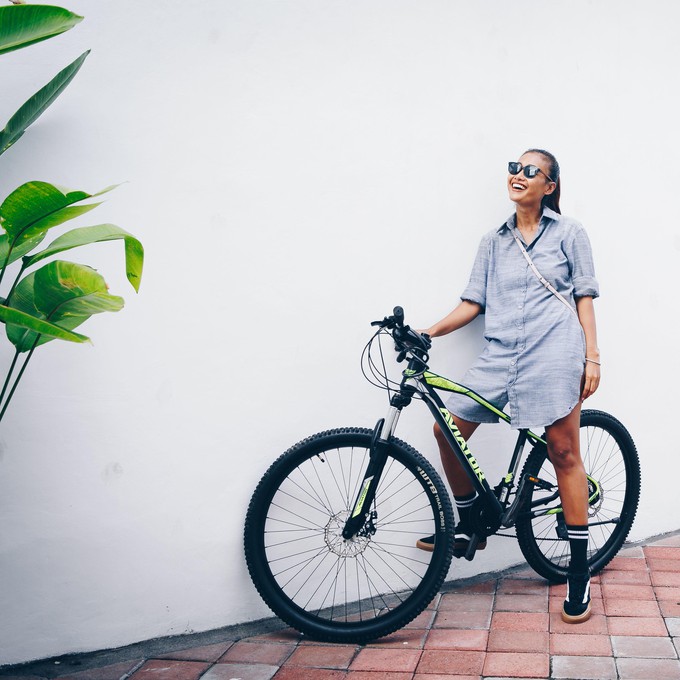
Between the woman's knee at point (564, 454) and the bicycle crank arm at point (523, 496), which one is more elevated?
the woman's knee at point (564, 454)

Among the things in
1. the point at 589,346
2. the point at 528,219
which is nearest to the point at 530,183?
the point at 528,219

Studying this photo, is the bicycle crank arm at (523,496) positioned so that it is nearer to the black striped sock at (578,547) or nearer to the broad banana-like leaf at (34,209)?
the black striped sock at (578,547)

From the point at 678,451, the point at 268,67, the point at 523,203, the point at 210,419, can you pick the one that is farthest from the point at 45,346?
the point at 678,451

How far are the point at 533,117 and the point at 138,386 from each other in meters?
2.21

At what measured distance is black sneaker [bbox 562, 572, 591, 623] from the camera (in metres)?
3.46

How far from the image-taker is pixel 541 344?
3527mm

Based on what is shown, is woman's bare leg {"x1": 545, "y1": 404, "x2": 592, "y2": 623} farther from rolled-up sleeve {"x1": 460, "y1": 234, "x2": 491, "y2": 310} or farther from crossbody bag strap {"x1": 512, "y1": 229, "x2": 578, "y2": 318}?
rolled-up sleeve {"x1": 460, "y1": 234, "x2": 491, "y2": 310}

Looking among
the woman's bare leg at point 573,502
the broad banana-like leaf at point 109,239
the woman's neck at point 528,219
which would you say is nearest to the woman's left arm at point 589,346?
the woman's bare leg at point 573,502

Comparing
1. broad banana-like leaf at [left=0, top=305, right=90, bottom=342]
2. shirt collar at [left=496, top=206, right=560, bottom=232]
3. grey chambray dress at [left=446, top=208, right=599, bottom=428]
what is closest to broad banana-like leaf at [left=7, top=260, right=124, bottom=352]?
broad banana-like leaf at [left=0, top=305, right=90, bottom=342]

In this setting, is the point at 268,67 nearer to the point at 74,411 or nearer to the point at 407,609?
the point at 74,411

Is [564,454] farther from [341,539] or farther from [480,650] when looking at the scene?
[341,539]

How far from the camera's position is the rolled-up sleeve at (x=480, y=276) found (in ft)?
12.3

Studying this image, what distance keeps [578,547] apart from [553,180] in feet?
5.01

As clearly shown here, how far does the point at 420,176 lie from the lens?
376cm
